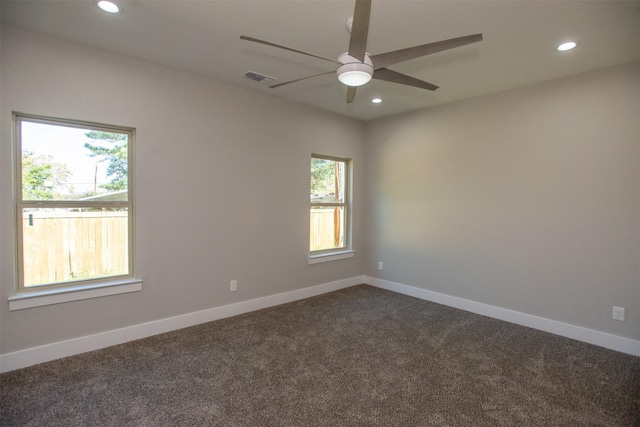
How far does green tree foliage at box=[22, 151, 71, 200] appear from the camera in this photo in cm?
262

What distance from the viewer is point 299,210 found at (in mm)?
4414

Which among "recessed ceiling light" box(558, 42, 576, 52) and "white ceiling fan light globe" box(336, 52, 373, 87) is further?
"recessed ceiling light" box(558, 42, 576, 52)

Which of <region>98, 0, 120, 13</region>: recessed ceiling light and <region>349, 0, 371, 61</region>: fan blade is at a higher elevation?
<region>98, 0, 120, 13</region>: recessed ceiling light

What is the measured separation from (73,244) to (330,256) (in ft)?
10.1

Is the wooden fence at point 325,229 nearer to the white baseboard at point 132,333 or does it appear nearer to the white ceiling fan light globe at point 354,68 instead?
the white baseboard at point 132,333

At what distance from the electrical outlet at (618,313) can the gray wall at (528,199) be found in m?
0.04

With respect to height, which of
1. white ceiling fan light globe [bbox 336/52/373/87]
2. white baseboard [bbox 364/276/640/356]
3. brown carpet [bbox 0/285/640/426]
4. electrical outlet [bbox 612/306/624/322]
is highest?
white ceiling fan light globe [bbox 336/52/373/87]

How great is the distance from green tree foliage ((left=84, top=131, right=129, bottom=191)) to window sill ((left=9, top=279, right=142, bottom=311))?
894mm

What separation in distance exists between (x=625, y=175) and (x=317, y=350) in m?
3.25

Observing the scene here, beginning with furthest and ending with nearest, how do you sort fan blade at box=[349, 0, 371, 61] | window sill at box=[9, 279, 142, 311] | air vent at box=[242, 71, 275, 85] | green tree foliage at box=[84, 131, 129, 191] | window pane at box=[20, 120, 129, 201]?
air vent at box=[242, 71, 275, 85], green tree foliage at box=[84, 131, 129, 191], window pane at box=[20, 120, 129, 201], window sill at box=[9, 279, 142, 311], fan blade at box=[349, 0, 371, 61]

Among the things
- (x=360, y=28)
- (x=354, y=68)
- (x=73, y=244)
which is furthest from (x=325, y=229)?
(x=360, y=28)

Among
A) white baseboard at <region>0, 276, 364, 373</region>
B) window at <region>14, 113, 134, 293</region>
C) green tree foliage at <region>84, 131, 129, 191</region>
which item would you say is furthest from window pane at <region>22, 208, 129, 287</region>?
white baseboard at <region>0, 276, 364, 373</region>

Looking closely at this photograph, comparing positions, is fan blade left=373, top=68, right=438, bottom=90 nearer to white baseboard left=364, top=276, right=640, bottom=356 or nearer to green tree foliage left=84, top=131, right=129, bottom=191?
green tree foliage left=84, top=131, right=129, bottom=191

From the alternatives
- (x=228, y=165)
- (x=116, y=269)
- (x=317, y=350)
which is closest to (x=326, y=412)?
(x=317, y=350)
